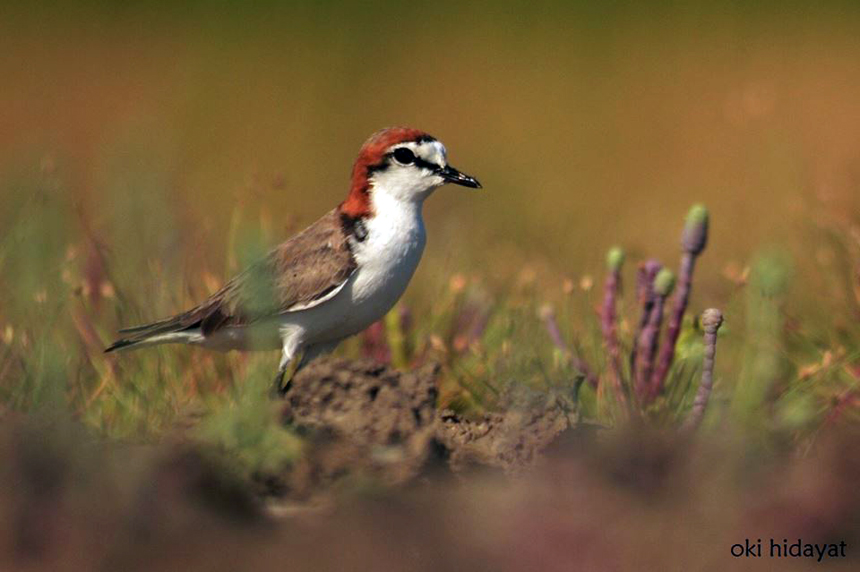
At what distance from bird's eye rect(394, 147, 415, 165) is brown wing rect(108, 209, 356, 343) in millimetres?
344

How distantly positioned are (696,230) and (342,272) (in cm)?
130

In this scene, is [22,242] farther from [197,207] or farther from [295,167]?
[295,167]

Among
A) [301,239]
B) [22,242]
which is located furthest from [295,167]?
[22,242]

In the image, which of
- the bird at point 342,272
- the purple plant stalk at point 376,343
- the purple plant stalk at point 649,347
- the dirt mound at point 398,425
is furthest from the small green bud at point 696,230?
the purple plant stalk at point 376,343

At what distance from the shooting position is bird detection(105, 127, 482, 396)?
513 cm

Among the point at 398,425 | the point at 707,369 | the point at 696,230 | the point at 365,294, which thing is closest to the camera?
the point at 398,425

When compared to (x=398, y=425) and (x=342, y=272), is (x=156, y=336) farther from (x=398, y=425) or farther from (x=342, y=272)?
(x=398, y=425)

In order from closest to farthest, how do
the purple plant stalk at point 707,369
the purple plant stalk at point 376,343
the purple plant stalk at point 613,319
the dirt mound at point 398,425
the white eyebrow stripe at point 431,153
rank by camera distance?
1. the dirt mound at point 398,425
2. the purple plant stalk at point 707,369
3. the purple plant stalk at point 613,319
4. the white eyebrow stripe at point 431,153
5. the purple plant stalk at point 376,343

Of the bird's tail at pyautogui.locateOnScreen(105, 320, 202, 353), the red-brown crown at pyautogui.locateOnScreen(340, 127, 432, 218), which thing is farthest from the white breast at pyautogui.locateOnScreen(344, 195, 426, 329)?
the bird's tail at pyautogui.locateOnScreen(105, 320, 202, 353)

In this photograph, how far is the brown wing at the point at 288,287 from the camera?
5.14m

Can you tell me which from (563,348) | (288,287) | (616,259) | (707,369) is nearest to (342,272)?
(288,287)

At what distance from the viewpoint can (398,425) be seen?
4227mm

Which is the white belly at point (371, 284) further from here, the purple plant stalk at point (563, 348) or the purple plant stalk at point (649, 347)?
the purple plant stalk at point (649, 347)

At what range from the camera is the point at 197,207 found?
22.3ft
